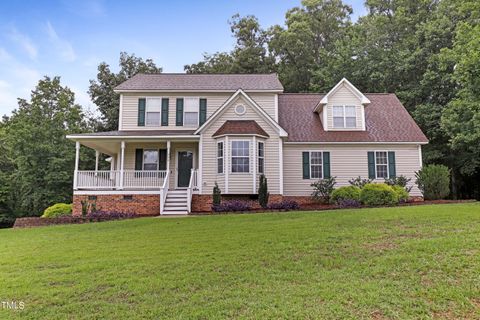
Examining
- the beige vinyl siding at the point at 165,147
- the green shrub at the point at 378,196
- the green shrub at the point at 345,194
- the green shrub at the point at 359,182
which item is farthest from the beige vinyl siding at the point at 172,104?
the green shrub at the point at 378,196

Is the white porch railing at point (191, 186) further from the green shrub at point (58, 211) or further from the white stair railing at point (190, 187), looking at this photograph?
the green shrub at point (58, 211)

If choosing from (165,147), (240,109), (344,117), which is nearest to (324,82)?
(344,117)

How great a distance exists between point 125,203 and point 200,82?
822 cm

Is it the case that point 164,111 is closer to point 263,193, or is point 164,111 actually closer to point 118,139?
point 118,139

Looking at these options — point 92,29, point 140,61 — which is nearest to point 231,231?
point 92,29

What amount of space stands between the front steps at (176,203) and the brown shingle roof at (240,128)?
3206mm

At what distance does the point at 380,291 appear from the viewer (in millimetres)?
4715

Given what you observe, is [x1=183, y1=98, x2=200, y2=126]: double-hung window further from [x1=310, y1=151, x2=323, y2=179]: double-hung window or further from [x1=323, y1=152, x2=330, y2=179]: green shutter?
[x1=323, y1=152, x2=330, y2=179]: green shutter

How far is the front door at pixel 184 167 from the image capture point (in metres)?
17.4

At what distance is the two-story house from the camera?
15500 mm

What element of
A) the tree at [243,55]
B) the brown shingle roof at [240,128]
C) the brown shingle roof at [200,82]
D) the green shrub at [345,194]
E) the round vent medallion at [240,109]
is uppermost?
the tree at [243,55]

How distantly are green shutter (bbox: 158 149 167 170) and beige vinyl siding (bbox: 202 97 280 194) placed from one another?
8.91 ft

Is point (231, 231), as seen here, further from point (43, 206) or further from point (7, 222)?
point (7, 222)

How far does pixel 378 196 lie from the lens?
562 inches
